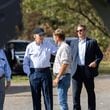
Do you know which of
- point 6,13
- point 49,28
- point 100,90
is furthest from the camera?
point 49,28

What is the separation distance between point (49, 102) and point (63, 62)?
0.78 metres

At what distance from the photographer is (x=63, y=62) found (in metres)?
8.98

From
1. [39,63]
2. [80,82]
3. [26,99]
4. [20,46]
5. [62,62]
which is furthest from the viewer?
[20,46]

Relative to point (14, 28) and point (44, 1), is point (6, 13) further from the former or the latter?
point (44, 1)

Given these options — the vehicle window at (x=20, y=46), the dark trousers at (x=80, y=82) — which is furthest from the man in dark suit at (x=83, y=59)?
the vehicle window at (x=20, y=46)

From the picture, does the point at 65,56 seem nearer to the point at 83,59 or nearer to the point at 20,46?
the point at 83,59

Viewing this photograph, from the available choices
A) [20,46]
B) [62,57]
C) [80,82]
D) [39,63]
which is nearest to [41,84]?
[39,63]

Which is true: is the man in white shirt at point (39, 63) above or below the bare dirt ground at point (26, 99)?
above

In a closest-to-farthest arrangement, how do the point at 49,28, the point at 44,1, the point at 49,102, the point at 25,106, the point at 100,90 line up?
the point at 44,1 → the point at 49,102 → the point at 25,106 → the point at 100,90 → the point at 49,28

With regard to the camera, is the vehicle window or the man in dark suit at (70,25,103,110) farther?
the vehicle window

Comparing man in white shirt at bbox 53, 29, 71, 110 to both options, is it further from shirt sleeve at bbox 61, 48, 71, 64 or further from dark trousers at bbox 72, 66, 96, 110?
dark trousers at bbox 72, 66, 96, 110

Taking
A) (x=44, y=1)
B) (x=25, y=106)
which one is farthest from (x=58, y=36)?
(x=25, y=106)

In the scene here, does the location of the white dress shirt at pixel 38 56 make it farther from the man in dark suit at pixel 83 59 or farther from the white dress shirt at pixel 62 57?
the man in dark suit at pixel 83 59

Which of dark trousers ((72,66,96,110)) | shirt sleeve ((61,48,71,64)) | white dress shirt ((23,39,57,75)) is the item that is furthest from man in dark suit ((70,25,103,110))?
white dress shirt ((23,39,57,75))
